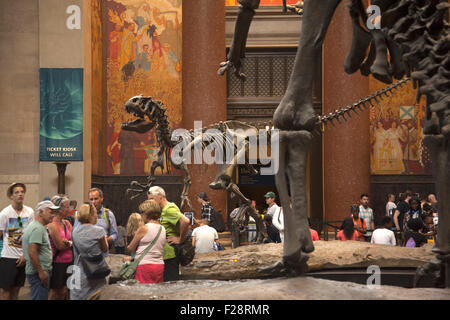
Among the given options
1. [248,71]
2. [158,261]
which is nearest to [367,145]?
[248,71]

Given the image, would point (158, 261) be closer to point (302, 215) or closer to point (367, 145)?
point (302, 215)

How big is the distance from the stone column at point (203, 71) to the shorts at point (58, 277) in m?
9.81

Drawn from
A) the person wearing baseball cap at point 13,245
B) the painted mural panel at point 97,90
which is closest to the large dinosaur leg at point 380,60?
the person wearing baseball cap at point 13,245

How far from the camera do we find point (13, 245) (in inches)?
229

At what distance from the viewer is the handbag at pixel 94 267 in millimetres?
4664

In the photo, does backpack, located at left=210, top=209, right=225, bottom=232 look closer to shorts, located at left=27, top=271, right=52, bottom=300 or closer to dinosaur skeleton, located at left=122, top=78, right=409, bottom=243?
dinosaur skeleton, located at left=122, top=78, right=409, bottom=243

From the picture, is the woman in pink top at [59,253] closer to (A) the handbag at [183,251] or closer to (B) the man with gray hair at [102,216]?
(B) the man with gray hair at [102,216]

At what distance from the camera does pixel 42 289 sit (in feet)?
17.3

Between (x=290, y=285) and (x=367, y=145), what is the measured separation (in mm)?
13870

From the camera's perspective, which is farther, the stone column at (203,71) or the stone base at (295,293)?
the stone column at (203,71)

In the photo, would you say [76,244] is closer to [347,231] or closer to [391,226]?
[347,231]

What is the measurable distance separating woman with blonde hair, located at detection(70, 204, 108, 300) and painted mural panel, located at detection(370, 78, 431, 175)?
49.7 feet

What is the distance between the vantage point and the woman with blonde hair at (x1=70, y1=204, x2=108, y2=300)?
15.4ft

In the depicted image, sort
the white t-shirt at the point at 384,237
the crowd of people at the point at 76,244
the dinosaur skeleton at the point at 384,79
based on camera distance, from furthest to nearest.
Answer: the white t-shirt at the point at 384,237
the crowd of people at the point at 76,244
the dinosaur skeleton at the point at 384,79
